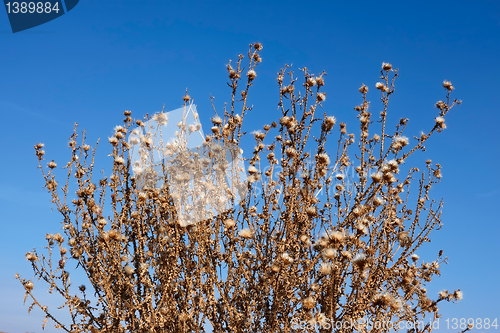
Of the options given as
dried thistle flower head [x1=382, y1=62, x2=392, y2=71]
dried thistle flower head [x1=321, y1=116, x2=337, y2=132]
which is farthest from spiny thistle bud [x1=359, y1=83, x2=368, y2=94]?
dried thistle flower head [x1=321, y1=116, x2=337, y2=132]

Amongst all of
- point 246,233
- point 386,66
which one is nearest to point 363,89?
point 386,66

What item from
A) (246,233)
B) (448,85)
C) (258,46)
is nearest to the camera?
(246,233)

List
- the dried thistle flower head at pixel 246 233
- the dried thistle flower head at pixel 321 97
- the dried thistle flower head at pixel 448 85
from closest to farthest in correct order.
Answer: the dried thistle flower head at pixel 246 233
the dried thistle flower head at pixel 321 97
the dried thistle flower head at pixel 448 85

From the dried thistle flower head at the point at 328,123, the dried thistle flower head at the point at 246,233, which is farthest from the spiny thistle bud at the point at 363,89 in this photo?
the dried thistle flower head at the point at 246,233

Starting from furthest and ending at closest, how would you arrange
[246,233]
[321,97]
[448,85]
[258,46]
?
[448,85] → [258,46] → [321,97] → [246,233]

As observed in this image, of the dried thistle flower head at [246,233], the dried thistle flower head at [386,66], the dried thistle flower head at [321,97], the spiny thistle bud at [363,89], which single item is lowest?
the dried thistle flower head at [246,233]

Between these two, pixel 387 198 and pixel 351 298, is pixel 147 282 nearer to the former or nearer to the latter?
pixel 351 298

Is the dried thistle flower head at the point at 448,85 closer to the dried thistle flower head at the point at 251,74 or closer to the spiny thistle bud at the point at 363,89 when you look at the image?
the spiny thistle bud at the point at 363,89

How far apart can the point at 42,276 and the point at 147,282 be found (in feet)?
3.55

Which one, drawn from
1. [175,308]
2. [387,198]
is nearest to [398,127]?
[387,198]

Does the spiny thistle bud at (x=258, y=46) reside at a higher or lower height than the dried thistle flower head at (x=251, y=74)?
higher

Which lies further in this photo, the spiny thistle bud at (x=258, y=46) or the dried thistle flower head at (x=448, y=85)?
the dried thistle flower head at (x=448, y=85)

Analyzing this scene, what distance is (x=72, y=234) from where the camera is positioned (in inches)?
136

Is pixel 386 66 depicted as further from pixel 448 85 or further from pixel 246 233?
pixel 246 233
